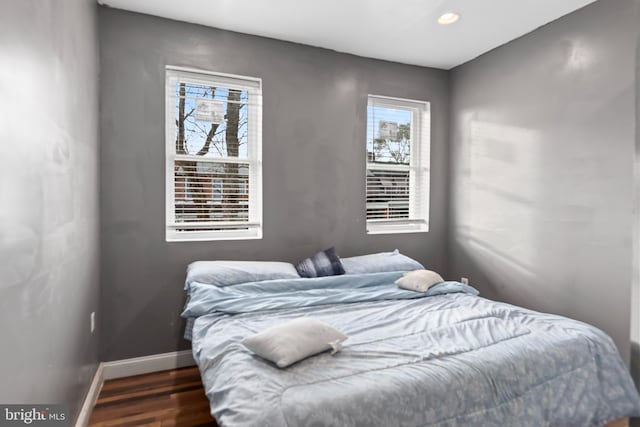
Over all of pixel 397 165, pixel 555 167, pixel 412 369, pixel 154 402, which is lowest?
pixel 154 402

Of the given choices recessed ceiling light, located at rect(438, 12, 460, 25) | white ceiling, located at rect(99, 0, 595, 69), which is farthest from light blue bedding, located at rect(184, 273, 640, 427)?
recessed ceiling light, located at rect(438, 12, 460, 25)

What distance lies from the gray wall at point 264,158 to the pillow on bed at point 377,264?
1.02ft

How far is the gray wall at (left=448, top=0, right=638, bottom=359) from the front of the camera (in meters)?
2.39

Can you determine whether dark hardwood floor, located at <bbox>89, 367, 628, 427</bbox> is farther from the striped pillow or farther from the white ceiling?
the white ceiling

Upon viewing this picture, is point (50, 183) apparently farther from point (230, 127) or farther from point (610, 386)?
point (610, 386)

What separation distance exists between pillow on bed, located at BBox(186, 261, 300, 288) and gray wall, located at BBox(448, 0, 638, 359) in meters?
1.90

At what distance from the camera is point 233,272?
8.54 ft

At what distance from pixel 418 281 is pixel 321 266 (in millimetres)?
757

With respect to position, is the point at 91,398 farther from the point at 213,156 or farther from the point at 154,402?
the point at 213,156

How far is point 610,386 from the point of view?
1.81m

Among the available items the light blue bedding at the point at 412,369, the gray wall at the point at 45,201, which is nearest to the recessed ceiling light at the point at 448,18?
the light blue bedding at the point at 412,369

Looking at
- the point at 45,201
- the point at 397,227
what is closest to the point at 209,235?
the point at 45,201

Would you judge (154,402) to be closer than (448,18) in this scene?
Yes

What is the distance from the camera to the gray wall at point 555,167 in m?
2.39
